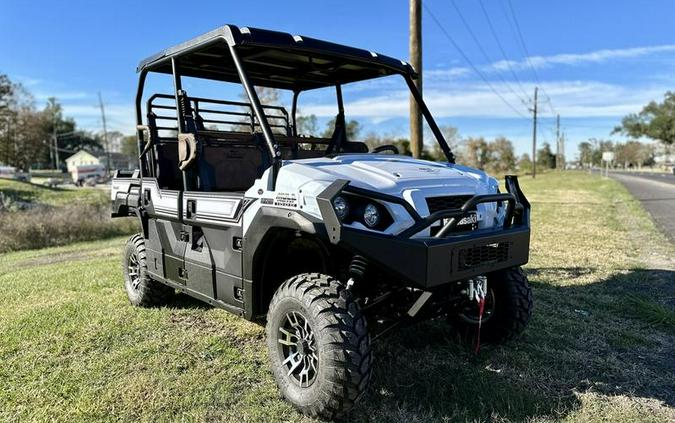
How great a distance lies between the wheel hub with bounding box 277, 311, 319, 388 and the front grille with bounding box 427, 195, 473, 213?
1.03m

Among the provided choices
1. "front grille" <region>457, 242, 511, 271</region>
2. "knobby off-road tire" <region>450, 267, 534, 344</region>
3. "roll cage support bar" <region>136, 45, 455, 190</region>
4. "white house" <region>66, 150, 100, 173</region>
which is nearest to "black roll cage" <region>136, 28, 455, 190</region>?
"roll cage support bar" <region>136, 45, 455, 190</region>

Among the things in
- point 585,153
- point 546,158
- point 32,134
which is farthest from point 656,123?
point 32,134

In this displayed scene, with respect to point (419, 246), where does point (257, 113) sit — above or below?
above

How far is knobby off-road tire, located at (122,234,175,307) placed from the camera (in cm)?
508

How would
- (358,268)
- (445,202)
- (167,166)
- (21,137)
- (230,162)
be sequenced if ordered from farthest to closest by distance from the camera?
(21,137) < (167,166) < (230,162) < (445,202) < (358,268)

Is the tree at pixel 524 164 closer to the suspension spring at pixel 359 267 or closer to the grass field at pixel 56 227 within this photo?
the grass field at pixel 56 227

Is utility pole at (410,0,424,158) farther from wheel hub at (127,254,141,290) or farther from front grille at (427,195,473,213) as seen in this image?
front grille at (427,195,473,213)

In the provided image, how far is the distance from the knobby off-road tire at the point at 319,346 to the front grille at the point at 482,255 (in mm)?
669

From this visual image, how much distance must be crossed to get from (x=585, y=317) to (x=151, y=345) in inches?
154

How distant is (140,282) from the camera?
16.9 ft

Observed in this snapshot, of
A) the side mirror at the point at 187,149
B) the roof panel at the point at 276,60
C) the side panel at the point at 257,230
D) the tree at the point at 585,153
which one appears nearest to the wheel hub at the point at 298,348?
the side panel at the point at 257,230

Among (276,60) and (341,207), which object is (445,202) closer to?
(341,207)

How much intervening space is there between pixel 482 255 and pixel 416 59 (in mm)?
5534

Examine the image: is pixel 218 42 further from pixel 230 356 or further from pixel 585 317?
pixel 585 317
